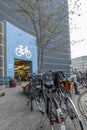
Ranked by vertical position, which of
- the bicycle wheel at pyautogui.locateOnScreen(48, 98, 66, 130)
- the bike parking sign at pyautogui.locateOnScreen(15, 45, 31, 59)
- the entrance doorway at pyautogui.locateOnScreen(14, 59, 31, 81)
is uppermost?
the bike parking sign at pyautogui.locateOnScreen(15, 45, 31, 59)

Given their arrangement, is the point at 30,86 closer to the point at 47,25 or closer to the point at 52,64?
the point at 47,25

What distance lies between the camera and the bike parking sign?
3493 centimetres

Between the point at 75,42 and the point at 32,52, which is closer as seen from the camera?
the point at 75,42

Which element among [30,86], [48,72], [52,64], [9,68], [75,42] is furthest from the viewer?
[52,64]

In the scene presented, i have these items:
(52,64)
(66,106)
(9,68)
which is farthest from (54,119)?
(52,64)

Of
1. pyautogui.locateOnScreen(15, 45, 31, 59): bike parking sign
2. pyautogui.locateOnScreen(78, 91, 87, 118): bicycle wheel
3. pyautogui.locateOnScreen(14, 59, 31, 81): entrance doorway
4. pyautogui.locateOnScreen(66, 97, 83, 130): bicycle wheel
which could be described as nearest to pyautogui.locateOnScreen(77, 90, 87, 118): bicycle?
pyautogui.locateOnScreen(78, 91, 87, 118): bicycle wheel

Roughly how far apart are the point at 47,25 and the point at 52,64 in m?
64.3

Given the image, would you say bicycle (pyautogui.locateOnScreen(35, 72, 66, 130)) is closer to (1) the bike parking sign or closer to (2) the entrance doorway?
(1) the bike parking sign

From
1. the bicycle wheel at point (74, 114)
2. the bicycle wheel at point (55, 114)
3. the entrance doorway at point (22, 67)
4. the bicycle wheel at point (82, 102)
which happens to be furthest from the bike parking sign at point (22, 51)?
the bicycle wheel at point (74, 114)

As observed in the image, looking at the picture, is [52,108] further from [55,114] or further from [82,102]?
[82,102]

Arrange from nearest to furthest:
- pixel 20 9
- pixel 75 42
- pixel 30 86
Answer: pixel 30 86 < pixel 20 9 < pixel 75 42

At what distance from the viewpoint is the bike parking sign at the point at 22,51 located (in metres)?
34.9

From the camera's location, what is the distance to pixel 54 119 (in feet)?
16.1

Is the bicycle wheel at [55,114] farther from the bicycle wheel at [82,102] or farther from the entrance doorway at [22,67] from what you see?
the entrance doorway at [22,67]
